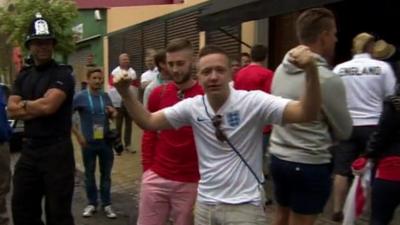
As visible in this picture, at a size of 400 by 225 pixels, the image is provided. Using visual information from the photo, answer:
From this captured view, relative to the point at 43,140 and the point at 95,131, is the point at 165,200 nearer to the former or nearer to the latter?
the point at 43,140

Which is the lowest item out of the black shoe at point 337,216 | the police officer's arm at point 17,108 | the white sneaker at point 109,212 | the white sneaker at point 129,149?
the white sneaker at point 129,149

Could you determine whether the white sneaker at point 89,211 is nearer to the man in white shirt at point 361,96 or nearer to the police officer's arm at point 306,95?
the man in white shirt at point 361,96

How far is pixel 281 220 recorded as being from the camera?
15.6ft

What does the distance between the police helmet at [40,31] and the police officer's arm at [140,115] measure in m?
1.64

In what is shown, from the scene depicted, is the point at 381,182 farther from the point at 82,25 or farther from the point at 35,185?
the point at 82,25

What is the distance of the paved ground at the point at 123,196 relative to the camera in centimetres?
748

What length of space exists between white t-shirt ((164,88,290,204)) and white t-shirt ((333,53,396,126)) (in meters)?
3.03

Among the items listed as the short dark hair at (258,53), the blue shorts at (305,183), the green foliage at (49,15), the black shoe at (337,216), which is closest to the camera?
the blue shorts at (305,183)

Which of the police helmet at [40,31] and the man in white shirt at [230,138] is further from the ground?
the police helmet at [40,31]

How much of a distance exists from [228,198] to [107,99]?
4305 millimetres

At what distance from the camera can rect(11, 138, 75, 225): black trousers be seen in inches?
209

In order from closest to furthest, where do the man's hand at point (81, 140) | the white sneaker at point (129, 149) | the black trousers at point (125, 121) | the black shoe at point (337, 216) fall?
1. the black shoe at point (337, 216)
2. the man's hand at point (81, 140)
3. the black trousers at point (125, 121)
4. the white sneaker at point (129, 149)

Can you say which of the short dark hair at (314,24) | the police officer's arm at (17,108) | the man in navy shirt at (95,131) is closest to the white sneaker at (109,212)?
the man in navy shirt at (95,131)

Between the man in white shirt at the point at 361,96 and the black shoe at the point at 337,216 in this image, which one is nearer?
the man in white shirt at the point at 361,96
